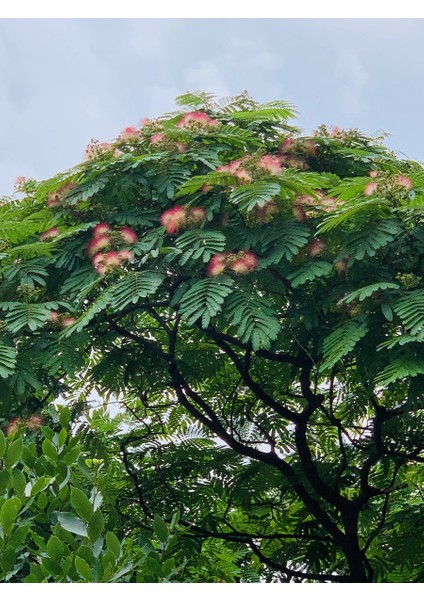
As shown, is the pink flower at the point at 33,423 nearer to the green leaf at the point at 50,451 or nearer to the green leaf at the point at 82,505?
the green leaf at the point at 50,451

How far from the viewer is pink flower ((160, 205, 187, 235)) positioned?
5.05 metres

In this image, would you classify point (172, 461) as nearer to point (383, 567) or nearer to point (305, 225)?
point (383, 567)

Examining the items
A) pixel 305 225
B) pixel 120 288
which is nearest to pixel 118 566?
pixel 120 288

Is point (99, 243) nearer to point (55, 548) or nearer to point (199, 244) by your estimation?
point (199, 244)

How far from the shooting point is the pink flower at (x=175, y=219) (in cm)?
505

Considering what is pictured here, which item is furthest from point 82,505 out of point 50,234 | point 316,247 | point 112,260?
point 50,234

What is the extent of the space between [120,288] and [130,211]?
80 cm

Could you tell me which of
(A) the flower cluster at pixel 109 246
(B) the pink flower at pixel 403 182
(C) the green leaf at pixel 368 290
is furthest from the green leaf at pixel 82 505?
(B) the pink flower at pixel 403 182

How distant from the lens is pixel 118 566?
93.3 inches

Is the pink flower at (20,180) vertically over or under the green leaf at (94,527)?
over

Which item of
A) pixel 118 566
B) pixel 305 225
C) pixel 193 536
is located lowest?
pixel 118 566

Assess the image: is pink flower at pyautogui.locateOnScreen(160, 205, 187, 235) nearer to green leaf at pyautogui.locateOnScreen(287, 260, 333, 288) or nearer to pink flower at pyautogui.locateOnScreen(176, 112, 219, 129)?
green leaf at pyautogui.locateOnScreen(287, 260, 333, 288)

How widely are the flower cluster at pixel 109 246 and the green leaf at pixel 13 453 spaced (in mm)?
2468

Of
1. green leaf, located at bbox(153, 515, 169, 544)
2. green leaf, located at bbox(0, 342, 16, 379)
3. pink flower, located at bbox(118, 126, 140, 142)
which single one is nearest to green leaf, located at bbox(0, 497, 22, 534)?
green leaf, located at bbox(153, 515, 169, 544)
